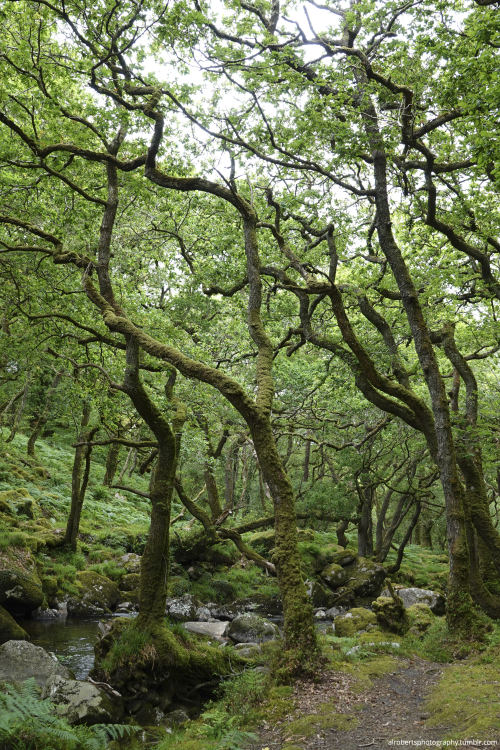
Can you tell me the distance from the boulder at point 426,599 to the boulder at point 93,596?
9438 mm

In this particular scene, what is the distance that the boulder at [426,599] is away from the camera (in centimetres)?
1558

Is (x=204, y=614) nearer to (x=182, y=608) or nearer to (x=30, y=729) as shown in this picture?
(x=182, y=608)

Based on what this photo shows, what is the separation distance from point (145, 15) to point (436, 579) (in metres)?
23.6

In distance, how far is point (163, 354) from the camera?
9.13 metres

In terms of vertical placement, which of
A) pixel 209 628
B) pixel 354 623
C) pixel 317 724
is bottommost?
pixel 209 628

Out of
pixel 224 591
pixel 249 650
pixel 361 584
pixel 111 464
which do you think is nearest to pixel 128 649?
pixel 249 650

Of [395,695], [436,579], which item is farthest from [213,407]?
[436,579]

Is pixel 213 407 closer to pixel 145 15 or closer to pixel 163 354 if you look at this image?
pixel 163 354

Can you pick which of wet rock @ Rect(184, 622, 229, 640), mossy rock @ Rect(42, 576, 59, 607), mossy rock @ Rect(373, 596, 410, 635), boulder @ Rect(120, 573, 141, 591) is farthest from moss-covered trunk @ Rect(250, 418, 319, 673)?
boulder @ Rect(120, 573, 141, 591)

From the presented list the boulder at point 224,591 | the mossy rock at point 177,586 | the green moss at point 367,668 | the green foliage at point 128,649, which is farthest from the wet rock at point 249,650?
the boulder at point 224,591

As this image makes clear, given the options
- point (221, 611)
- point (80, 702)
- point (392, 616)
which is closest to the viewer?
point (80, 702)

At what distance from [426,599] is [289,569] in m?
11.3

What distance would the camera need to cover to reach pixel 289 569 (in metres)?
7.48

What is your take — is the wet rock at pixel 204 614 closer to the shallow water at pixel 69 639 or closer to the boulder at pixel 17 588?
the shallow water at pixel 69 639
